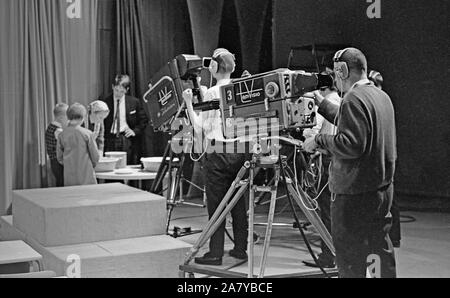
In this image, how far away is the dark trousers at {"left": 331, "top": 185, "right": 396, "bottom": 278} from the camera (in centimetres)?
257

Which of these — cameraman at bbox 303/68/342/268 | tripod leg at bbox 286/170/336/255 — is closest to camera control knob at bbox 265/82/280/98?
tripod leg at bbox 286/170/336/255

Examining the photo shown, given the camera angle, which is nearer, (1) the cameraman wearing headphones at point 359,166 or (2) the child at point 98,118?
(1) the cameraman wearing headphones at point 359,166

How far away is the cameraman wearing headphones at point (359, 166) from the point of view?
98.0 inches

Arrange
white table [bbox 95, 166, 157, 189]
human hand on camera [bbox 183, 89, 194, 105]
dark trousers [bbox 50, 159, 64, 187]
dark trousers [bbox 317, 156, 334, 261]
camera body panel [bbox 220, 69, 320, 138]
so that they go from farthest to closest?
1. white table [bbox 95, 166, 157, 189]
2. dark trousers [bbox 50, 159, 64, 187]
3. dark trousers [bbox 317, 156, 334, 261]
4. human hand on camera [bbox 183, 89, 194, 105]
5. camera body panel [bbox 220, 69, 320, 138]

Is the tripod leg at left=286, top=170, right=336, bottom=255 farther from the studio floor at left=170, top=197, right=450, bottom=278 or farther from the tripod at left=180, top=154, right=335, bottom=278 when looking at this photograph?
the studio floor at left=170, top=197, right=450, bottom=278

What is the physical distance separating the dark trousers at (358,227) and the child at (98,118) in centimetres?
167

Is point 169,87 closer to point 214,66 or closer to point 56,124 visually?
point 214,66

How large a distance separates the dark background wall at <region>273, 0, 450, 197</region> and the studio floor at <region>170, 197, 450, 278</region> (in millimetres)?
251

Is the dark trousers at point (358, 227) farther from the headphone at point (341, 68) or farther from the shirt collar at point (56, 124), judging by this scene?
the shirt collar at point (56, 124)

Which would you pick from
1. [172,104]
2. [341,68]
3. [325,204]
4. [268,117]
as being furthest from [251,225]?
[172,104]

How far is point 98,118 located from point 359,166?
1774mm

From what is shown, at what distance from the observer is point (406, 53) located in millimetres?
3879

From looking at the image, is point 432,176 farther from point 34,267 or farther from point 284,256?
point 34,267

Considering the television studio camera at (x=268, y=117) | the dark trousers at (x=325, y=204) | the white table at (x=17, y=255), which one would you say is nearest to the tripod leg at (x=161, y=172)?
the dark trousers at (x=325, y=204)
